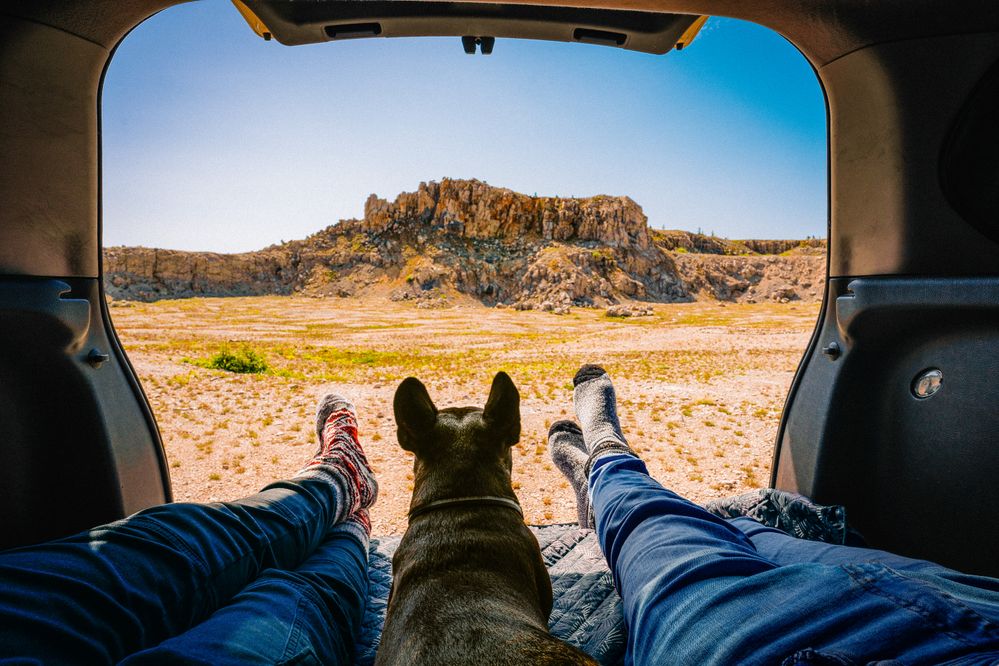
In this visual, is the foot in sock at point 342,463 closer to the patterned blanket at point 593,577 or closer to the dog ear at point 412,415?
the patterned blanket at point 593,577

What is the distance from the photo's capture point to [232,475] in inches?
172

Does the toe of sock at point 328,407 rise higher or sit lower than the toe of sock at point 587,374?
lower

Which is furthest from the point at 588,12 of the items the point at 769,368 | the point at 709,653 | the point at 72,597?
the point at 769,368

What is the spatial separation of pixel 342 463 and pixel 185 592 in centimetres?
121

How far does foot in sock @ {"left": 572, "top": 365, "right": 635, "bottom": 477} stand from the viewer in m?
2.42

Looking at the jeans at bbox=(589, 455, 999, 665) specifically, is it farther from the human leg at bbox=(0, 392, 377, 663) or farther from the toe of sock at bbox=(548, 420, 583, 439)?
the toe of sock at bbox=(548, 420, 583, 439)

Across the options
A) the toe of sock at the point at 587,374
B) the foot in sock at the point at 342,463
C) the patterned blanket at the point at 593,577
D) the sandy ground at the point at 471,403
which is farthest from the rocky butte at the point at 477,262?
the patterned blanket at the point at 593,577

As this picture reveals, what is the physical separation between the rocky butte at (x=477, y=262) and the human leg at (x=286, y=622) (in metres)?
61.5

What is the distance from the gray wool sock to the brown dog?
3.05 feet

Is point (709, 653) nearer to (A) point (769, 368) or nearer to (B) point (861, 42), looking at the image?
(B) point (861, 42)

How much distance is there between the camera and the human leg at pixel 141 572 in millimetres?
1033

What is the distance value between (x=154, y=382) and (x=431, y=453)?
945 cm

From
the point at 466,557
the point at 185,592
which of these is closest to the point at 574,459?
the point at 466,557

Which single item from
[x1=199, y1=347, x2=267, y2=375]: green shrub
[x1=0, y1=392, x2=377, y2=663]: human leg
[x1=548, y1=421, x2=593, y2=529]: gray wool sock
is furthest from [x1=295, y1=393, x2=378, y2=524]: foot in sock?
[x1=199, y1=347, x2=267, y2=375]: green shrub
